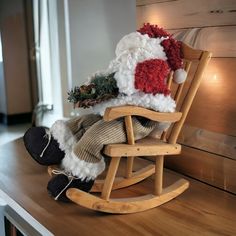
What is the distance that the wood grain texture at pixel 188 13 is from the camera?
3.42 feet

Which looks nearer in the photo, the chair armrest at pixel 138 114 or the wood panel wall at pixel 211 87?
the chair armrest at pixel 138 114

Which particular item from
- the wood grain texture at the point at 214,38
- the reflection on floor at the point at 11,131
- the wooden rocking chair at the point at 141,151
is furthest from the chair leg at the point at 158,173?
the reflection on floor at the point at 11,131

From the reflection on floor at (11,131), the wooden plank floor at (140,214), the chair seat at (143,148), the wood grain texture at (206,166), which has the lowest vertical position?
the reflection on floor at (11,131)

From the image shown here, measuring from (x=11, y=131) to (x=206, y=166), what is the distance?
8.08ft

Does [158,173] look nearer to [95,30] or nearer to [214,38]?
[214,38]

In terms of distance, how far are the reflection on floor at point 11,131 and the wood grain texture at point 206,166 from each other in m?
2.07

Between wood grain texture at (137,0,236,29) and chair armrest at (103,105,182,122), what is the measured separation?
0.32 m

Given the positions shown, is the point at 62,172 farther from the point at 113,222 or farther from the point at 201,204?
the point at 201,204

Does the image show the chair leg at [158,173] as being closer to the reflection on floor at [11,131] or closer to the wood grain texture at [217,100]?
the wood grain texture at [217,100]

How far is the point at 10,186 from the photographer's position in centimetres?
117

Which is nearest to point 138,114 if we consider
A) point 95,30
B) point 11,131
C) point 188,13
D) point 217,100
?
point 217,100

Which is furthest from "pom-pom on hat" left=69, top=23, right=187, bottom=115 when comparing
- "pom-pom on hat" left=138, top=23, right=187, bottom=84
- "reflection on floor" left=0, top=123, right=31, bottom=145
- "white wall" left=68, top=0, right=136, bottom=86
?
"reflection on floor" left=0, top=123, right=31, bottom=145

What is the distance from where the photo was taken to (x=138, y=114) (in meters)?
0.91

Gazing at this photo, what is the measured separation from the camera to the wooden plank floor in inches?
35.2
